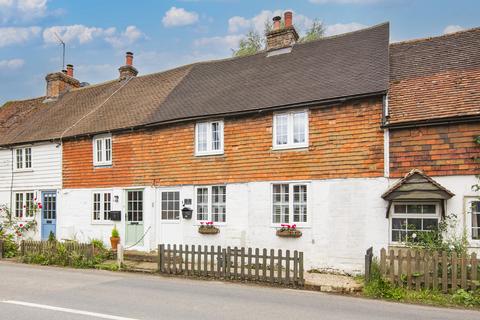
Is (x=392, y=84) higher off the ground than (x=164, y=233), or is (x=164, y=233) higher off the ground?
(x=392, y=84)

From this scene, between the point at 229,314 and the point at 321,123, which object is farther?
the point at 321,123

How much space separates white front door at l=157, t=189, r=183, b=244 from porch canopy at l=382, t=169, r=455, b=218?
26.6ft

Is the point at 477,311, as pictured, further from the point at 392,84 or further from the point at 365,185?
the point at 392,84

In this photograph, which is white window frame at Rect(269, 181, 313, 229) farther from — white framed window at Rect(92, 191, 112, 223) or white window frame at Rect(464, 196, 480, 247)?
white framed window at Rect(92, 191, 112, 223)

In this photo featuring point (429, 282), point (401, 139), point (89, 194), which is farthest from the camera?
point (89, 194)

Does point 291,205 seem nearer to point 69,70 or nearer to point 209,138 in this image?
point 209,138

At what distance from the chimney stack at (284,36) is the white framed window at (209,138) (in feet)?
19.9

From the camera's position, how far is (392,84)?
14453 mm

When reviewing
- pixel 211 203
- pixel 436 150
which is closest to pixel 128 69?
pixel 211 203

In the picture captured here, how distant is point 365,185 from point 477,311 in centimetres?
492

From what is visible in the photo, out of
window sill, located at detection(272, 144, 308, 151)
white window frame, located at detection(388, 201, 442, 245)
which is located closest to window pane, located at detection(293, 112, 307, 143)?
window sill, located at detection(272, 144, 308, 151)

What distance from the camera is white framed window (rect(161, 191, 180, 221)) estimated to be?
658 inches

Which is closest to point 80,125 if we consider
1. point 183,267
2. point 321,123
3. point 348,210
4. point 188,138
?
point 188,138

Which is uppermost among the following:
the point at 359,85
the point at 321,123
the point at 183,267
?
the point at 359,85
